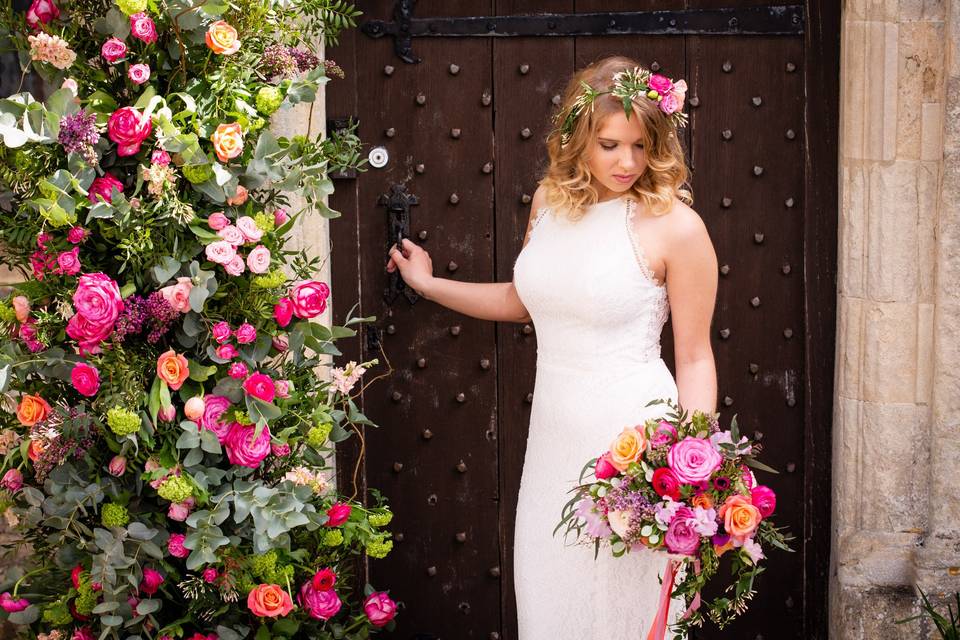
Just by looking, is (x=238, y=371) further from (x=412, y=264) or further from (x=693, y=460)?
(x=412, y=264)

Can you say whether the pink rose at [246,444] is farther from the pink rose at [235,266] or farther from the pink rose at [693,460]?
the pink rose at [693,460]

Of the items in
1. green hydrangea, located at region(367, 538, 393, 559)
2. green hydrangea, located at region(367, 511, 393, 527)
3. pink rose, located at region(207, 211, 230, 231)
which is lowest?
green hydrangea, located at region(367, 538, 393, 559)

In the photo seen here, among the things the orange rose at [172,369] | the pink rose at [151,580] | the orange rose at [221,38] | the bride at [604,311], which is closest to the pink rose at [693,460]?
the bride at [604,311]

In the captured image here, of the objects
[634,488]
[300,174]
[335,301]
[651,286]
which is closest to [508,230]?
[335,301]

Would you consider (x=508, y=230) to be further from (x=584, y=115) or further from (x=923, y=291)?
(x=923, y=291)

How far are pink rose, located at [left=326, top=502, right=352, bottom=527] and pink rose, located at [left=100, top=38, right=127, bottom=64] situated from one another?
3.54 feet

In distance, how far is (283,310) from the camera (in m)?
2.28

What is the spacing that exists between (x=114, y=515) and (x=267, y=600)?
1.19ft

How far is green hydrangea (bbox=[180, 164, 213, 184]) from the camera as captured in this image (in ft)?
7.06

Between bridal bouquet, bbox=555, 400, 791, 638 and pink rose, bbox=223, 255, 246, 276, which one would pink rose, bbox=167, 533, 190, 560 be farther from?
bridal bouquet, bbox=555, 400, 791, 638

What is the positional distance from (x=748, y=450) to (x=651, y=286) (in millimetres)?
565

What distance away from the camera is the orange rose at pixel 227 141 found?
213cm

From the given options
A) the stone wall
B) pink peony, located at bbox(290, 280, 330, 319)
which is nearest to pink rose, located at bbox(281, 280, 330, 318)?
pink peony, located at bbox(290, 280, 330, 319)

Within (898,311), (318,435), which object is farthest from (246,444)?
(898,311)
